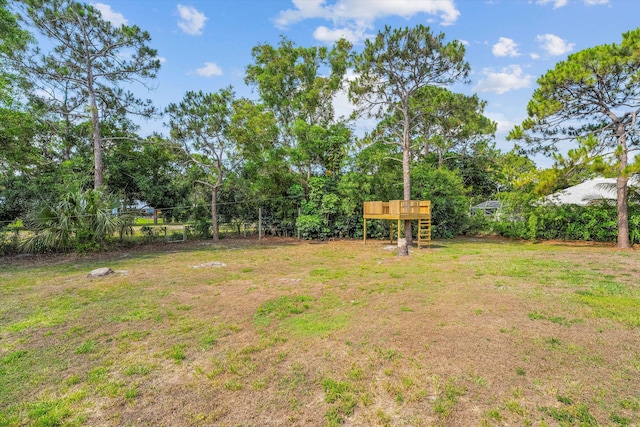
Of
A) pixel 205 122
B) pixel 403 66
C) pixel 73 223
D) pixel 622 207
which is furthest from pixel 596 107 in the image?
pixel 73 223

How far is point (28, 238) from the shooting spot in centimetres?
858

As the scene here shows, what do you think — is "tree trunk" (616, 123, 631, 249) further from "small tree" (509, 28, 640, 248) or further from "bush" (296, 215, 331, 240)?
"bush" (296, 215, 331, 240)

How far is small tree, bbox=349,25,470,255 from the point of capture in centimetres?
958

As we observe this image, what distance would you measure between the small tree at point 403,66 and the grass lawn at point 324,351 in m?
4.66

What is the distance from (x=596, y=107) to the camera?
979 cm

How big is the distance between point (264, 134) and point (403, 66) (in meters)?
5.74

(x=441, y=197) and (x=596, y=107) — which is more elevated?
(x=596, y=107)

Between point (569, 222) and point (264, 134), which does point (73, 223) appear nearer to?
point (264, 134)

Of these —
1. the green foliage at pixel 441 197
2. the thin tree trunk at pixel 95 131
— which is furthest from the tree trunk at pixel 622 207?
the thin tree trunk at pixel 95 131

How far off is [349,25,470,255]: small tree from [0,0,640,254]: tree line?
0.13 feet

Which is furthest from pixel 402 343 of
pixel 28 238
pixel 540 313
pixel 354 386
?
pixel 28 238

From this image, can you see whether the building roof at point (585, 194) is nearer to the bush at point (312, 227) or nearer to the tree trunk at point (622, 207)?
the tree trunk at point (622, 207)

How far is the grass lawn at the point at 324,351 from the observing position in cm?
200

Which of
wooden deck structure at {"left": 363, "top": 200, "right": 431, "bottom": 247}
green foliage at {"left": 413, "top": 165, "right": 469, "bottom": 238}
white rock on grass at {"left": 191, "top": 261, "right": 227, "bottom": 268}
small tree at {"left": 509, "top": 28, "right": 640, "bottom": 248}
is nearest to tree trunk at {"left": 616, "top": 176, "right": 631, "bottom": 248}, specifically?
small tree at {"left": 509, "top": 28, "right": 640, "bottom": 248}
